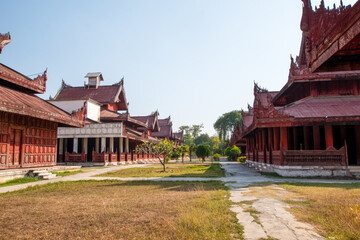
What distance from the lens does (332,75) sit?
15195mm

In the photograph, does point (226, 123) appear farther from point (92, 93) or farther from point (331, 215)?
point (331, 215)

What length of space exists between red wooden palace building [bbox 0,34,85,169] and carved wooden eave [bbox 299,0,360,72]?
11.4m

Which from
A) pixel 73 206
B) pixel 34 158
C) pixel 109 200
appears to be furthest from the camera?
pixel 34 158

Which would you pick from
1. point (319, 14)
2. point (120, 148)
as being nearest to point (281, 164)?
point (319, 14)

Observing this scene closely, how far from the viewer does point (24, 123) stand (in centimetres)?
1371

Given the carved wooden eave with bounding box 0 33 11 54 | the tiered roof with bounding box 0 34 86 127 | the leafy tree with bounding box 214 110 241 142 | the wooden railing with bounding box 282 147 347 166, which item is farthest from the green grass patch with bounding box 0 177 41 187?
the leafy tree with bounding box 214 110 241 142

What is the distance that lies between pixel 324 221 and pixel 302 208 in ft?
3.83

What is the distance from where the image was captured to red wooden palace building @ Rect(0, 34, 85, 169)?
1222cm

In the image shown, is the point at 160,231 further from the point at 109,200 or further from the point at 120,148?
the point at 120,148

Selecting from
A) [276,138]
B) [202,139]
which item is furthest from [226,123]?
[276,138]

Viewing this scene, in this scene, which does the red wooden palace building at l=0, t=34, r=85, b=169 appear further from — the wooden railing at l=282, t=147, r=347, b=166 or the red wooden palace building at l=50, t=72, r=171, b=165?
the wooden railing at l=282, t=147, r=347, b=166

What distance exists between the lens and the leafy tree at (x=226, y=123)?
9125 cm

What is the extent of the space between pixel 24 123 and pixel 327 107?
16.4m

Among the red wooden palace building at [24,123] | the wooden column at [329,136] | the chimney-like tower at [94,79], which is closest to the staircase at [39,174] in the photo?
the red wooden palace building at [24,123]
